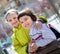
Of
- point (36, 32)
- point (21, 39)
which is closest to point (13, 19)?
point (21, 39)

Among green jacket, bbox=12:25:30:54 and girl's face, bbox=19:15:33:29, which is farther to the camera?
green jacket, bbox=12:25:30:54

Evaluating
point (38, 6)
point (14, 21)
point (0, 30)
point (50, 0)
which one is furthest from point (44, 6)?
point (14, 21)

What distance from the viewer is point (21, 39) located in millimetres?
1966

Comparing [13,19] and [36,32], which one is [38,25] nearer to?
[36,32]

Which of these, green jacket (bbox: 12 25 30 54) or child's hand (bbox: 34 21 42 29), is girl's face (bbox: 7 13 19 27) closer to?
green jacket (bbox: 12 25 30 54)

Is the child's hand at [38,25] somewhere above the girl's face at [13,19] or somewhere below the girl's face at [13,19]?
above

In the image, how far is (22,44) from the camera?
1.99 metres

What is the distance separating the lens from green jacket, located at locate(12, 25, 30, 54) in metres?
1.97

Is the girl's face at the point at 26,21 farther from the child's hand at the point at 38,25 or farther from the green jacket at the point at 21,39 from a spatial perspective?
the green jacket at the point at 21,39

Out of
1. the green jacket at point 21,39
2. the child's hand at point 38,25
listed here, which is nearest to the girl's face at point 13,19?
the green jacket at point 21,39

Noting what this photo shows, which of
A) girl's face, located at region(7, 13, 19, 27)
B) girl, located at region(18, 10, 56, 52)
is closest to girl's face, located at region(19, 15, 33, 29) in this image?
girl, located at region(18, 10, 56, 52)

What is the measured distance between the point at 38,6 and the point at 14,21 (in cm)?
327

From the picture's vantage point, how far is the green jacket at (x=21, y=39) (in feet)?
6.46

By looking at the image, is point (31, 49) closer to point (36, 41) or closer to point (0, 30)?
point (36, 41)
